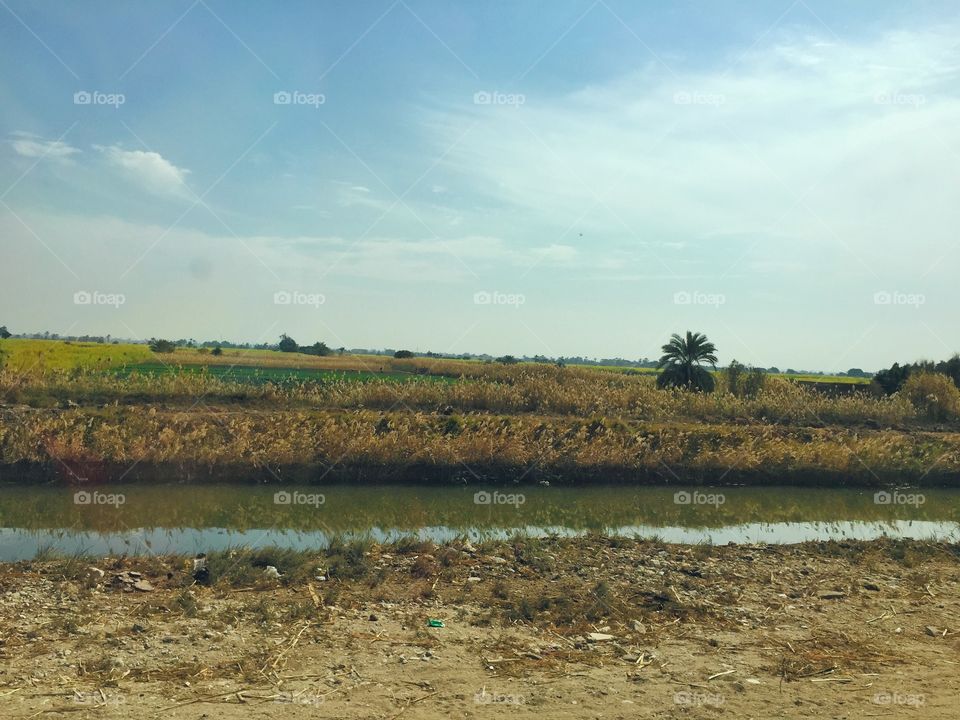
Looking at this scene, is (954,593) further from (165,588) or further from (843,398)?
(843,398)

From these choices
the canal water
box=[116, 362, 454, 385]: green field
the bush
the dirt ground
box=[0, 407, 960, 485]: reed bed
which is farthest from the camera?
the bush

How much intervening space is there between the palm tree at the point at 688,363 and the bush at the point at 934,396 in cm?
816

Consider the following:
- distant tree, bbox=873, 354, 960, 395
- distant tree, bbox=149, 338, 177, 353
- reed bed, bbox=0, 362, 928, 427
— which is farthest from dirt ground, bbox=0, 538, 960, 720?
distant tree, bbox=149, 338, 177, 353

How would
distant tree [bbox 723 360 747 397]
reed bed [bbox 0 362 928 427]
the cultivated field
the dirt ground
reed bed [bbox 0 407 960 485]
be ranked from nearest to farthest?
the dirt ground
reed bed [bbox 0 407 960 485]
the cultivated field
reed bed [bbox 0 362 928 427]
distant tree [bbox 723 360 747 397]

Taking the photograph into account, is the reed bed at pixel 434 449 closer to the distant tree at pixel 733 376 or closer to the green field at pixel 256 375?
the green field at pixel 256 375

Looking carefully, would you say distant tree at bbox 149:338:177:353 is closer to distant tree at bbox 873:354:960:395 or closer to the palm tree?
the palm tree

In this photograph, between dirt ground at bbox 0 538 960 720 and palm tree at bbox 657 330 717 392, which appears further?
palm tree at bbox 657 330 717 392

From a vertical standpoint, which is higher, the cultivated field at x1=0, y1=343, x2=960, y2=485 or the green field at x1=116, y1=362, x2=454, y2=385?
the green field at x1=116, y1=362, x2=454, y2=385

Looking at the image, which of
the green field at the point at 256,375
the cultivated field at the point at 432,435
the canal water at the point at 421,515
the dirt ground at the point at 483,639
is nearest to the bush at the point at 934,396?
the cultivated field at the point at 432,435

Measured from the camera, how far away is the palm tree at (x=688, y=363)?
33250 mm

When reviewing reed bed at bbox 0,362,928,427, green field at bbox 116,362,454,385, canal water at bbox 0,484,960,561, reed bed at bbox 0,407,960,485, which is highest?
green field at bbox 116,362,454,385

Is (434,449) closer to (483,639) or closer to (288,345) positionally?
(483,639)

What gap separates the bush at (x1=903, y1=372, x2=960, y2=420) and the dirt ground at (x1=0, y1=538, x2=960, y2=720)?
22.2m

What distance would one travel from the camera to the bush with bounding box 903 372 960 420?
2916cm
